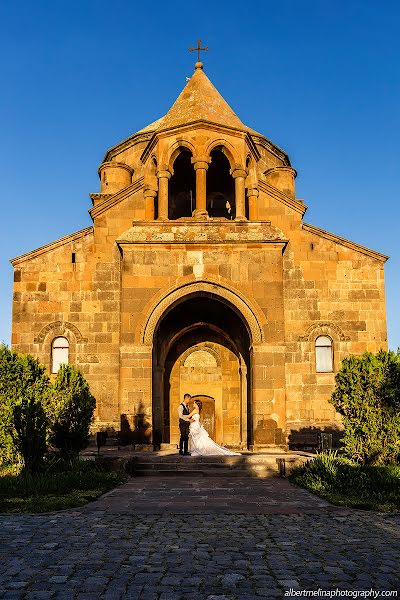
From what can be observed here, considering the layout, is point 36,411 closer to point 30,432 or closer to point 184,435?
point 30,432

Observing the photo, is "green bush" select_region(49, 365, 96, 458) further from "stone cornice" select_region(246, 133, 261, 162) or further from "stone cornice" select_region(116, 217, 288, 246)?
"stone cornice" select_region(246, 133, 261, 162)

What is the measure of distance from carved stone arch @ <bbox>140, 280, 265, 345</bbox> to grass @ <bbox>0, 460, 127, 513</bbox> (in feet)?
15.3

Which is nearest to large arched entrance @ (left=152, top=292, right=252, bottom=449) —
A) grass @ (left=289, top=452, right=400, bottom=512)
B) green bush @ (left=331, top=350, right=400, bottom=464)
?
green bush @ (left=331, top=350, right=400, bottom=464)

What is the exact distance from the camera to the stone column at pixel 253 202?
18.2 m

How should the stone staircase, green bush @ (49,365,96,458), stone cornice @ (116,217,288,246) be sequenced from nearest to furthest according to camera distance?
1. green bush @ (49,365,96,458)
2. the stone staircase
3. stone cornice @ (116,217,288,246)

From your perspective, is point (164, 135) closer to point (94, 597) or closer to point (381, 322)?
point (381, 322)

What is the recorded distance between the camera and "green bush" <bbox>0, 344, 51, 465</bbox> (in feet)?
39.5

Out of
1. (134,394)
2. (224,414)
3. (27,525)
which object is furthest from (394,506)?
(224,414)

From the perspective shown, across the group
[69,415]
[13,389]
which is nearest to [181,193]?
[69,415]

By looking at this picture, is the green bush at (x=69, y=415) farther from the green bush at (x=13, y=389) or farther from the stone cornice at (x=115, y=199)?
the stone cornice at (x=115, y=199)

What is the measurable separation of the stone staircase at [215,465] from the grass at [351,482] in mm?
902

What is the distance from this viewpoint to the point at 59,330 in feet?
57.3

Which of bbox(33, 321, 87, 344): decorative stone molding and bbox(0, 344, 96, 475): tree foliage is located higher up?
bbox(33, 321, 87, 344): decorative stone molding

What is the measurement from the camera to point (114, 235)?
18.2 meters
